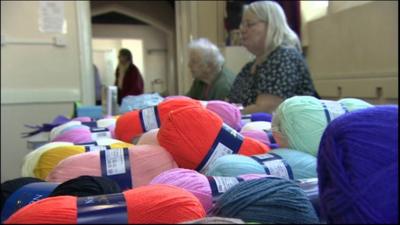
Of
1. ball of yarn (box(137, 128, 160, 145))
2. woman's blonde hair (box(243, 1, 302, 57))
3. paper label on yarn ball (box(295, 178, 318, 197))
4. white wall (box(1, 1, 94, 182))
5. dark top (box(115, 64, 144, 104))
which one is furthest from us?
dark top (box(115, 64, 144, 104))

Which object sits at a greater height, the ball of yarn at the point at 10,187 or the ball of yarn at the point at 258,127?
the ball of yarn at the point at 258,127

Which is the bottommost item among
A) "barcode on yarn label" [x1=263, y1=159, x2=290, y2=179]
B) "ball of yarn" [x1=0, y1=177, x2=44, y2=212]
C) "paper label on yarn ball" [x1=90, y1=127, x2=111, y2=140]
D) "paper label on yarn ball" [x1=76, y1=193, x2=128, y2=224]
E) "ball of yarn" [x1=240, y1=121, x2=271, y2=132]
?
"paper label on yarn ball" [x1=90, y1=127, x2=111, y2=140]

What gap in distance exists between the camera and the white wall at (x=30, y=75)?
2.49 m

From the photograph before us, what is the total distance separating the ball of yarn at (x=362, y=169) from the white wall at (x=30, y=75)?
97.7 inches

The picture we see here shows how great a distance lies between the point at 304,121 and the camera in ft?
1.75

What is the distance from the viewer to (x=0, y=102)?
248 centimetres

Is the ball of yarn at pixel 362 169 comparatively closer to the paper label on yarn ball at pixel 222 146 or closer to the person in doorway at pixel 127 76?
the paper label on yarn ball at pixel 222 146

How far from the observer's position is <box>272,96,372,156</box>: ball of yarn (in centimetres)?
52

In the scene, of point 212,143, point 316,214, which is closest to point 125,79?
point 212,143

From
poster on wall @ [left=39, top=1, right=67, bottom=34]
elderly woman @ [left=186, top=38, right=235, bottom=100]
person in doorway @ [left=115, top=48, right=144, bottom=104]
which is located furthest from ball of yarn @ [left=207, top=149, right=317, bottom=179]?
person in doorway @ [left=115, top=48, right=144, bottom=104]

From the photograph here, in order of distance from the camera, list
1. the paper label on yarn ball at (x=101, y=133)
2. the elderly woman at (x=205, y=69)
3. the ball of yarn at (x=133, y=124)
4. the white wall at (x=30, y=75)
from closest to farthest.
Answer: the ball of yarn at (x=133, y=124) < the paper label on yarn ball at (x=101, y=133) < the elderly woman at (x=205, y=69) < the white wall at (x=30, y=75)

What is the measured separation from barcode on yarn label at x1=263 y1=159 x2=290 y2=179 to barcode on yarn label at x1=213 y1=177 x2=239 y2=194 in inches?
3.3

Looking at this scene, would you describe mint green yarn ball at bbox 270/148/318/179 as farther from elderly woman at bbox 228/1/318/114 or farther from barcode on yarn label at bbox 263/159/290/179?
elderly woman at bbox 228/1/318/114

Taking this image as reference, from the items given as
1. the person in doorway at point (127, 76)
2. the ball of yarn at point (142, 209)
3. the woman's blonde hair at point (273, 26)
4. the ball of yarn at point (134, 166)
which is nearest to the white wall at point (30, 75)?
the person in doorway at point (127, 76)
